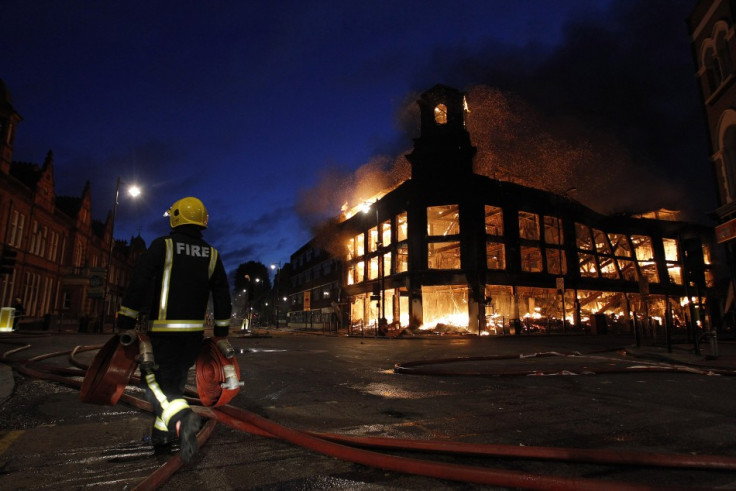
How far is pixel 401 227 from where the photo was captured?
3512 centimetres

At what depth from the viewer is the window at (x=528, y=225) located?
112 ft

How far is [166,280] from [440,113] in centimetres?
3571

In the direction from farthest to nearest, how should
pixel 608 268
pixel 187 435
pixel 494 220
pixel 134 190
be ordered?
pixel 608 268, pixel 494 220, pixel 134 190, pixel 187 435

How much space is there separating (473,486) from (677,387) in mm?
5291

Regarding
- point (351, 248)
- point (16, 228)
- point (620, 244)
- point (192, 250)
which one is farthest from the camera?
point (351, 248)

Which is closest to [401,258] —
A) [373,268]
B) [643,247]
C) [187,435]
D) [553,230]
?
[373,268]

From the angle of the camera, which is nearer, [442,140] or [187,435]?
[187,435]

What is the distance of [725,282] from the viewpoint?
1687 inches

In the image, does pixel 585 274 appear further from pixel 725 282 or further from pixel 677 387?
pixel 677 387

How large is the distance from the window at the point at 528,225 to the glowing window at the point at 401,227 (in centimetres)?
983

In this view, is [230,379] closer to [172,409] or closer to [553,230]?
[172,409]

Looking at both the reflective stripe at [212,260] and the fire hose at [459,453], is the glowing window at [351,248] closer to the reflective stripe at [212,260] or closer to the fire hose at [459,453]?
the reflective stripe at [212,260]

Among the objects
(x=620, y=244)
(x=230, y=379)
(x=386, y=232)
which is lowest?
(x=230, y=379)

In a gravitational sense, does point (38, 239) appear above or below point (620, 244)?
below
